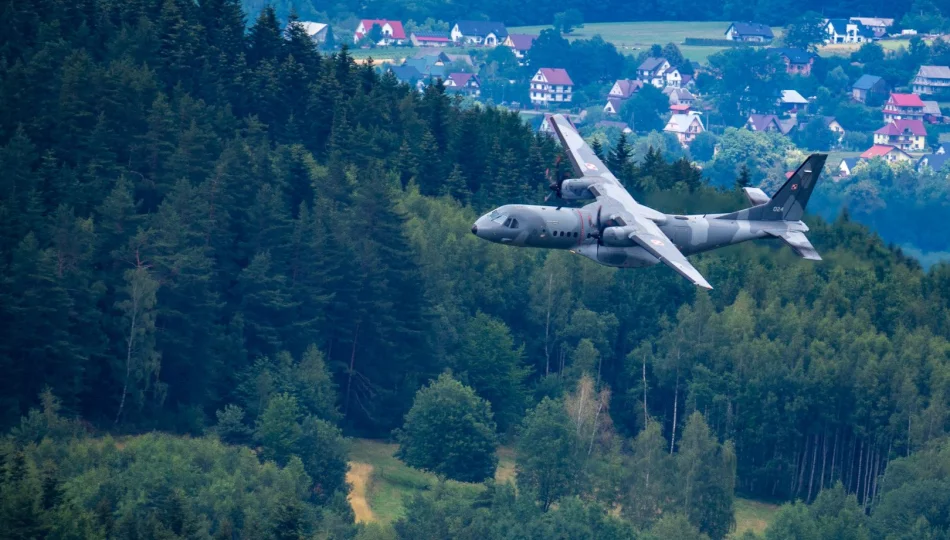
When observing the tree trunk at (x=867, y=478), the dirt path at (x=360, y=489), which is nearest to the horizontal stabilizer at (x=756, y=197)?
the dirt path at (x=360, y=489)

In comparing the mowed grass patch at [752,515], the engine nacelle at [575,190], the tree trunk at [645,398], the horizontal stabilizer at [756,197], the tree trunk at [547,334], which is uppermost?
the horizontal stabilizer at [756,197]

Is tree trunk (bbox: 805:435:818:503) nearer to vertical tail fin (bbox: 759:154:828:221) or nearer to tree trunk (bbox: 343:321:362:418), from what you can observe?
tree trunk (bbox: 343:321:362:418)

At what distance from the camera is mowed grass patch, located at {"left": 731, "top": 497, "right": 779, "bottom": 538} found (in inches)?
5032

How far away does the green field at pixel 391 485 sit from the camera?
11988 centimetres

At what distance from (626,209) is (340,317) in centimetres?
4105

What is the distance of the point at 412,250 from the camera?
134 metres

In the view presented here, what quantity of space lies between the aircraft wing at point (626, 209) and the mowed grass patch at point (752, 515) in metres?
34.7

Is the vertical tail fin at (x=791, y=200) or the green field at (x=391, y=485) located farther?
the green field at (x=391, y=485)

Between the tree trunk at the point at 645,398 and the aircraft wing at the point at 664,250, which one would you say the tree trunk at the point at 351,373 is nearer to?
the tree trunk at the point at 645,398

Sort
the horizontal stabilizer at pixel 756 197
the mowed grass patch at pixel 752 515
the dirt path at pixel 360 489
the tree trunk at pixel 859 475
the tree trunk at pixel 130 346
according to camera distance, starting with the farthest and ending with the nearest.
A: the tree trunk at pixel 859 475 < the mowed grass patch at pixel 752 515 < the dirt path at pixel 360 489 < the tree trunk at pixel 130 346 < the horizontal stabilizer at pixel 756 197

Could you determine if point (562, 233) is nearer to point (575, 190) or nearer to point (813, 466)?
point (575, 190)

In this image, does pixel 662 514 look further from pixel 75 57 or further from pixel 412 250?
pixel 75 57

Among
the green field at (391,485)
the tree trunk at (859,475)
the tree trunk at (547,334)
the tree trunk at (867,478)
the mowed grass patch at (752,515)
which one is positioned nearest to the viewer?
the green field at (391,485)

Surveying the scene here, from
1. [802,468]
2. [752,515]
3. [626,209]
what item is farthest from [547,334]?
[626,209]
